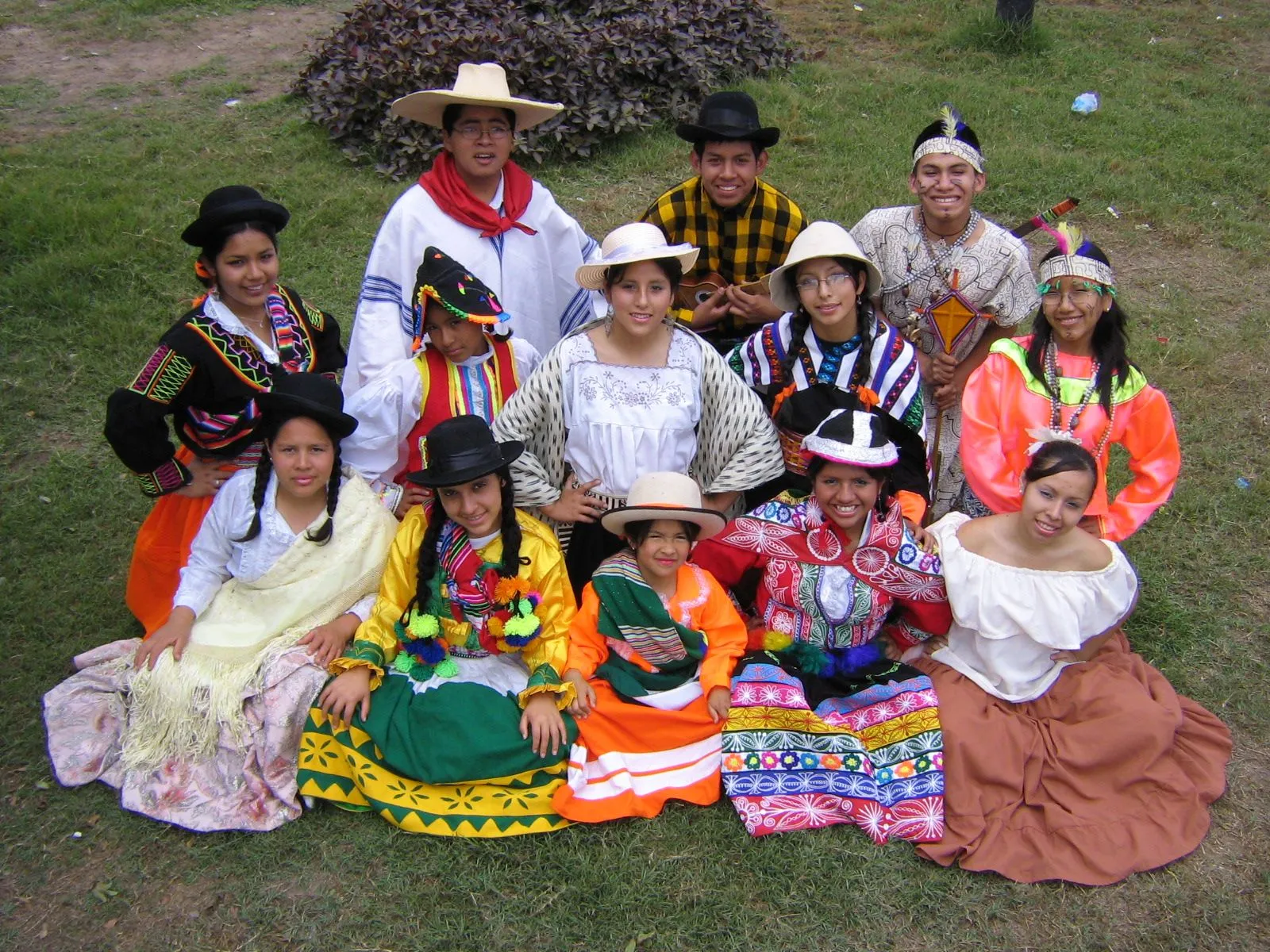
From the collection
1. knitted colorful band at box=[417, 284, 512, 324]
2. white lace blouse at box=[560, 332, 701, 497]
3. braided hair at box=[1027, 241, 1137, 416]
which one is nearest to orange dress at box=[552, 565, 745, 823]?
white lace blouse at box=[560, 332, 701, 497]

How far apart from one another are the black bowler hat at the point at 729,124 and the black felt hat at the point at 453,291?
3.75 ft

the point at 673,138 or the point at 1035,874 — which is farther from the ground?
the point at 673,138

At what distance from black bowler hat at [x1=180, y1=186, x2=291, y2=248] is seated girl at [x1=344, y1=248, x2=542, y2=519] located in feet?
1.89

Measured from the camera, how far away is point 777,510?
3.78m

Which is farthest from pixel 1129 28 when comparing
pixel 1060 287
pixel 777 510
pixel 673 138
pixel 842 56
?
pixel 777 510

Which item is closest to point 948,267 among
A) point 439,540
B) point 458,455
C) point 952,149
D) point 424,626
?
point 952,149

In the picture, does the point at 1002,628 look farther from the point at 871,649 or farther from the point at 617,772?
the point at 617,772

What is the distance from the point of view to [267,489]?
3.68 meters

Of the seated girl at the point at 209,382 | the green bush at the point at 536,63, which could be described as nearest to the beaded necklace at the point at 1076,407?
the seated girl at the point at 209,382

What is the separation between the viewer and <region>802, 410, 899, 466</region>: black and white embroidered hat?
3.45 metres

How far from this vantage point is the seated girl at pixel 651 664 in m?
3.45

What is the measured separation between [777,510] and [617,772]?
1069 millimetres

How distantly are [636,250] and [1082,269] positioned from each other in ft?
5.18

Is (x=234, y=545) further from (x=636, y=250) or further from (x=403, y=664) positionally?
(x=636, y=250)
